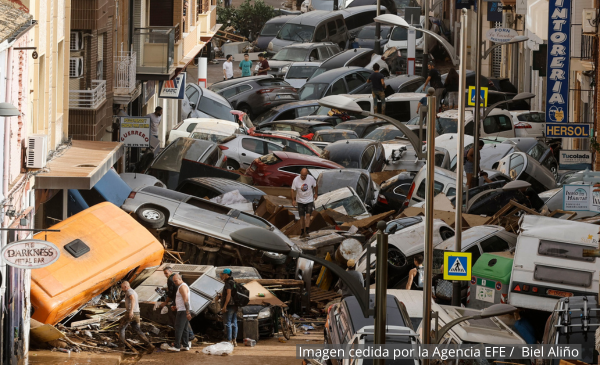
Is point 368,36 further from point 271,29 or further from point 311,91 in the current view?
point 311,91

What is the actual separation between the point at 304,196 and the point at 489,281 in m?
6.20

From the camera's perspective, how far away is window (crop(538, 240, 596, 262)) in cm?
1570

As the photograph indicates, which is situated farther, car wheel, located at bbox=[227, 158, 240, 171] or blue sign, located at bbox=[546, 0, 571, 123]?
car wheel, located at bbox=[227, 158, 240, 171]

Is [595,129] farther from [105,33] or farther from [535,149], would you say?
[105,33]

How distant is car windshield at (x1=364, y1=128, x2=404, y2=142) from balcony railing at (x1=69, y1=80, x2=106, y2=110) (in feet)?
34.1

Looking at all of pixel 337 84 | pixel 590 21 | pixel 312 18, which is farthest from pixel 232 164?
pixel 312 18

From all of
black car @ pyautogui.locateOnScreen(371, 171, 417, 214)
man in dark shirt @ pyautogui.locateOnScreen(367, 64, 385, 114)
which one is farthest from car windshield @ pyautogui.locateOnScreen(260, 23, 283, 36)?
black car @ pyautogui.locateOnScreen(371, 171, 417, 214)

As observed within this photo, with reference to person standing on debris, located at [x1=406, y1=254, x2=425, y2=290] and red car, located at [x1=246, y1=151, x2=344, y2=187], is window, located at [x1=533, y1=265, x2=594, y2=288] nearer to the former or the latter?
person standing on debris, located at [x1=406, y1=254, x2=425, y2=290]

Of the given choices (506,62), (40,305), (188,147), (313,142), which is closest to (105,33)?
(188,147)

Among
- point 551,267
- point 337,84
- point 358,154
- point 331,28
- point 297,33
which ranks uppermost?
point 331,28

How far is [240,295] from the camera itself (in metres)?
15.7

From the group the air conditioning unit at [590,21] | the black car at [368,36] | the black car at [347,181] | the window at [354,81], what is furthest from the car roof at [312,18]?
the black car at [347,181]

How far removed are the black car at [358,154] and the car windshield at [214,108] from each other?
8.25 metres

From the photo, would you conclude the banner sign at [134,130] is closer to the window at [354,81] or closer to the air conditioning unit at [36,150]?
the air conditioning unit at [36,150]
